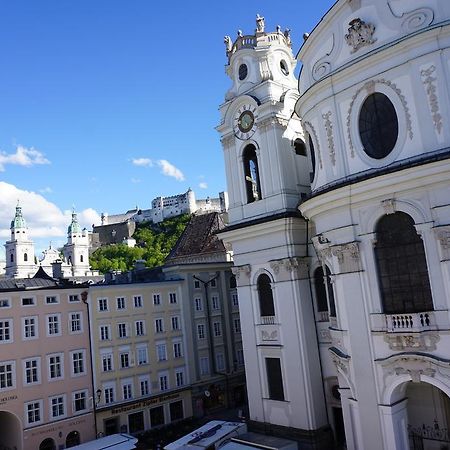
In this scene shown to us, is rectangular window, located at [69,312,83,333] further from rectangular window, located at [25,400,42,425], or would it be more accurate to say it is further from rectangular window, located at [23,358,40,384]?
rectangular window, located at [25,400,42,425]

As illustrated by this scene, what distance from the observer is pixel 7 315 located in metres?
29.3

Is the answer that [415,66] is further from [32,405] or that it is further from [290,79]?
[32,405]

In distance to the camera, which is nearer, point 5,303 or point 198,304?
point 5,303

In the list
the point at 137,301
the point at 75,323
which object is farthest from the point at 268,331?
the point at 75,323

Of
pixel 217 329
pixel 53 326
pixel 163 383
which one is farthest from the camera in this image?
pixel 217 329

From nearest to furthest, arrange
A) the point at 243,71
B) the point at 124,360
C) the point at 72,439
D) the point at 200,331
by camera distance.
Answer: the point at 243,71 → the point at 72,439 → the point at 124,360 → the point at 200,331

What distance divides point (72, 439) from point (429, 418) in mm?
21312

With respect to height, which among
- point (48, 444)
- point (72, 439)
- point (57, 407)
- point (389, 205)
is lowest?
point (72, 439)

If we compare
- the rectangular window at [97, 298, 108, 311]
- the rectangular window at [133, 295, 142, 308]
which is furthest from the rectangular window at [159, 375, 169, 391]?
the rectangular window at [97, 298, 108, 311]

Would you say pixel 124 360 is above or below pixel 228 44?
below

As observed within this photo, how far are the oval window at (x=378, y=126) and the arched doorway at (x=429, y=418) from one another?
30.3 feet

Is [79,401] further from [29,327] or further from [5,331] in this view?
[5,331]

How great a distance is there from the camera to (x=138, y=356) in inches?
1356

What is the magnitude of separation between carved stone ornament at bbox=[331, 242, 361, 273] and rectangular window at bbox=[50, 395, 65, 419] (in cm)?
2005
